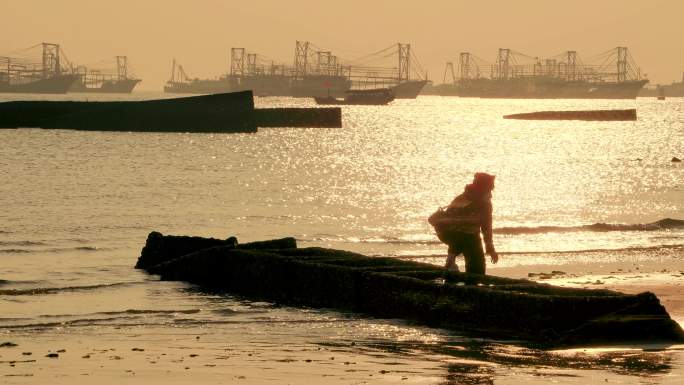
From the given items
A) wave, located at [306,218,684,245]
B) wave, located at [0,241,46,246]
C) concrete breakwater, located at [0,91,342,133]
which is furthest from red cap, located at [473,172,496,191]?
concrete breakwater, located at [0,91,342,133]

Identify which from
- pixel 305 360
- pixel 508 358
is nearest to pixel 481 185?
pixel 508 358

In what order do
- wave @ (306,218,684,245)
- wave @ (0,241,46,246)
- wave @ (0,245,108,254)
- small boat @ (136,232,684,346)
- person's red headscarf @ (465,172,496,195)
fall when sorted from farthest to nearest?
1. wave @ (306,218,684,245)
2. wave @ (0,241,46,246)
3. wave @ (0,245,108,254)
4. person's red headscarf @ (465,172,496,195)
5. small boat @ (136,232,684,346)

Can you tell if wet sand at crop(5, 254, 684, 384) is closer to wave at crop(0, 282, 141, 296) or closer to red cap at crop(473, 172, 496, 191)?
red cap at crop(473, 172, 496, 191)

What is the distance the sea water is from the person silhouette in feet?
4.44

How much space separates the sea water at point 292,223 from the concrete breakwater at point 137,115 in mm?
1910

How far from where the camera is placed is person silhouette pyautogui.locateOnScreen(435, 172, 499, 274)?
16.6 m

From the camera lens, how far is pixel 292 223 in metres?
39.2

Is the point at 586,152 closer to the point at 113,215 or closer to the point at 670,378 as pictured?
the point at 113,215

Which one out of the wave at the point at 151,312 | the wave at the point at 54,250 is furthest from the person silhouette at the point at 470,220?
the wave at the point at 54,250

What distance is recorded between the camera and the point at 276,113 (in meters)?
127

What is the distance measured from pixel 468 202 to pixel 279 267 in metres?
3.83

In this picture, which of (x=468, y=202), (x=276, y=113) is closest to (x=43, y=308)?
(x=468, y=202)

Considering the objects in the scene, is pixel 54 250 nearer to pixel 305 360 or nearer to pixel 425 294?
pixel 425 294

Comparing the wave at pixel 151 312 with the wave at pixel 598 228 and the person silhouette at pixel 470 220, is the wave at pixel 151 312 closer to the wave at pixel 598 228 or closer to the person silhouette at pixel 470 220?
the person silhouette at pixel 470 220
